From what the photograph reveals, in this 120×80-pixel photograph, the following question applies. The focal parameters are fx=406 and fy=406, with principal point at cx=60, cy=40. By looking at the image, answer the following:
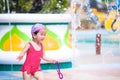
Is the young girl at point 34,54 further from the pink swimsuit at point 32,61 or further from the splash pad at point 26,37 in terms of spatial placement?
the splash pad at point 26,37

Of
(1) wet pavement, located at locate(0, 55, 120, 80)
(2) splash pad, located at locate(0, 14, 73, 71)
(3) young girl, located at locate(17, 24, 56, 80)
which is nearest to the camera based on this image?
(3) young girl, located at locate(17, 24, 56, 80)

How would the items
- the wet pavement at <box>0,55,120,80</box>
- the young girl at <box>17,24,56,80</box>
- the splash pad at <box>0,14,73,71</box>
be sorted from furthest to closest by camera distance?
the splash pad at <box>0,14,73,71</box>
the wet pavement at <box>0,55,120,80</box>
the young girl at <box>17,24,56,80</box>

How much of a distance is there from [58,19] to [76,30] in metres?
13.4

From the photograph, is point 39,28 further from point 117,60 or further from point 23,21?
point 117,60

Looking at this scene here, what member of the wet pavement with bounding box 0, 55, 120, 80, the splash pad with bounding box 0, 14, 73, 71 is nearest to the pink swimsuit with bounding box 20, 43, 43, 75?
the wet pavement with bounding box 0, 55, 120, 80

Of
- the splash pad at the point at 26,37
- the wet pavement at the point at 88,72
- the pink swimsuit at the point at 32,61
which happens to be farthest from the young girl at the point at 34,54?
the splash pad at the point at 26,37

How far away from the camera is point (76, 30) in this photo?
22.0m

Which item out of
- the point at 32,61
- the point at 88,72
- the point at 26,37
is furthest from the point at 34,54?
the point at 26,37

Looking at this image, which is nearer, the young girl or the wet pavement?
the young girl

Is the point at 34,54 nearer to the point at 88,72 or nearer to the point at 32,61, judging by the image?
the point at 32,61

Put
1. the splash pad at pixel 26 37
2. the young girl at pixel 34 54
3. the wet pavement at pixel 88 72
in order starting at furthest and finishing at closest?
the splash pad at pixel 26 37 < the wet pavement at pixel 88 72 < the young girl at pixel 34 54

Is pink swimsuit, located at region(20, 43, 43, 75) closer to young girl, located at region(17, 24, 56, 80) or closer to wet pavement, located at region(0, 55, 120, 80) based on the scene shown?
young girl, located at region(17, 24, 56, 80)

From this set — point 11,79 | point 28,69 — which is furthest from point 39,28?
point 11,79

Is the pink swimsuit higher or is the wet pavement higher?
the pink swimsuit
